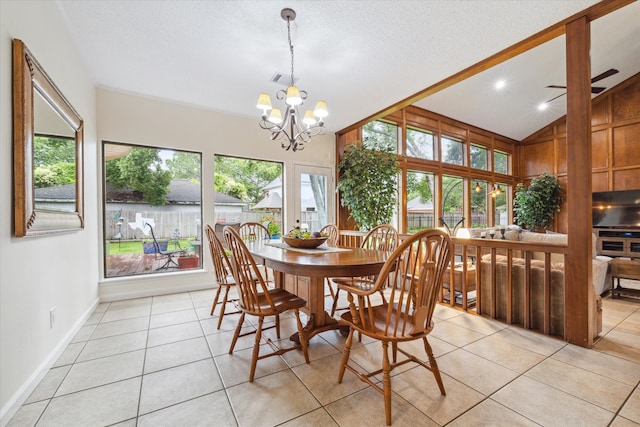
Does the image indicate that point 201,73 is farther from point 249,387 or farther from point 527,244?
point 527,244

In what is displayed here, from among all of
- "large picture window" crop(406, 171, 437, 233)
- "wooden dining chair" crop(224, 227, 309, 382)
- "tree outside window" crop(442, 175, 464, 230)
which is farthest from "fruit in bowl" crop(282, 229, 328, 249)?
"tree outside window" crop(442, 175, 464, 230)

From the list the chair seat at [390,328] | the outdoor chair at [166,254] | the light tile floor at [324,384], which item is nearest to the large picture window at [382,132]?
the outdoor chair at [166,254]

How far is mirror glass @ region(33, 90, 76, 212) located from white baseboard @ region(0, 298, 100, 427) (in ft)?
3.53

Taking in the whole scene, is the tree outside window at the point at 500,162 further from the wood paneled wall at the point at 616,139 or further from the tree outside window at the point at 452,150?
the tree outside window at the point at 452,150

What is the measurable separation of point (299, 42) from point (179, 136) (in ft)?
7.56

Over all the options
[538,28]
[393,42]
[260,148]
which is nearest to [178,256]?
[260,148]

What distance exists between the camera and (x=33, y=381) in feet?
5.74

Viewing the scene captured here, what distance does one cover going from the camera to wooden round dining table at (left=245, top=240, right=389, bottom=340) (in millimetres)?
1747

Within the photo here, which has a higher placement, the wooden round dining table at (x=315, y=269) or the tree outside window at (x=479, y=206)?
the tree outside window at (x=479, y=206)

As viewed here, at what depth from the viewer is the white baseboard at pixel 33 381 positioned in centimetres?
147

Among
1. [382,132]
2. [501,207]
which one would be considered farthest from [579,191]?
[501,207]

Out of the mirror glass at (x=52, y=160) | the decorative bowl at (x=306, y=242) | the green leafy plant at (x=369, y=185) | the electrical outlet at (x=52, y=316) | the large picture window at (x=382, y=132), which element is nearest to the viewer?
the mirror glass at (x=52, y=160)

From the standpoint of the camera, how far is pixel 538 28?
8.16ft

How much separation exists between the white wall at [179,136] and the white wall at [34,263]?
0.59 metres
